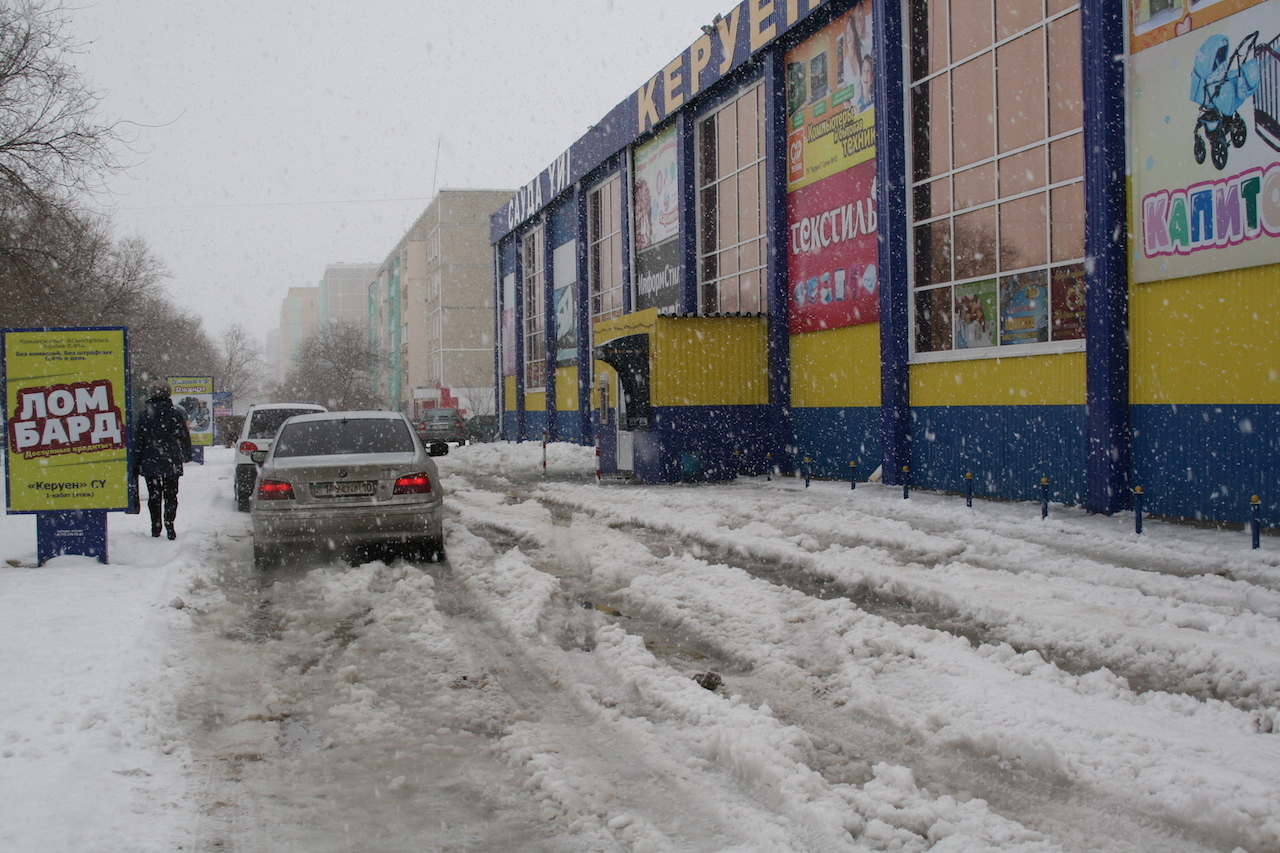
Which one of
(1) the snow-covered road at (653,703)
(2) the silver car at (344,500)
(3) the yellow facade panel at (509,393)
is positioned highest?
(3) the yellow facade panel at (509,393)

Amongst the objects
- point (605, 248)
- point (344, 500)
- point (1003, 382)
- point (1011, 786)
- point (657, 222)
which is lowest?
point (1011, 786)

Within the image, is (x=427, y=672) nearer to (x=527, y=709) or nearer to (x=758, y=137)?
(x=527, y=709)

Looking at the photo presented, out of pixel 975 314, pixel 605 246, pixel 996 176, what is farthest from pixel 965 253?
pixel 605 246

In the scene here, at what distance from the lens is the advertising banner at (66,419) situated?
905 centimetres

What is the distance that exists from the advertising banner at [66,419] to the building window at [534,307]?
2951 centimetres

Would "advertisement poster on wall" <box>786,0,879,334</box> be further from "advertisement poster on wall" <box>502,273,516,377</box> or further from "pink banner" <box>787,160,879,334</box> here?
"advertisement poster on wall" <box>502,273,516,377</box>

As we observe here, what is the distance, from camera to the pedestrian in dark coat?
1068 centimetres

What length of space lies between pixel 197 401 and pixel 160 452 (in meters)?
22.0

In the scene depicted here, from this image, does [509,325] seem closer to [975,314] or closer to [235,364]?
[975,314]

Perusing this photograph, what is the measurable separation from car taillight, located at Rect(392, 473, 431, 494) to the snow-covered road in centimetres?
76

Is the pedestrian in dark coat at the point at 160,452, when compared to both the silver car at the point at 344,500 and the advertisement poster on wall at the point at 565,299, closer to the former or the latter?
the silver car at the point at 344,500

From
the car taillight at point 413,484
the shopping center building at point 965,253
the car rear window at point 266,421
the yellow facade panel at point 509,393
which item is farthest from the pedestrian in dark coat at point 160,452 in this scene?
the yellow facade panel at point 509,393

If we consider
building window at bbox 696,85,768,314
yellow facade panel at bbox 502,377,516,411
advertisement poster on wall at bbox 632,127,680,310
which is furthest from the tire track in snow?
yellow facade panel at bbox 502,377,516,411

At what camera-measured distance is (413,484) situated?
360 inches
